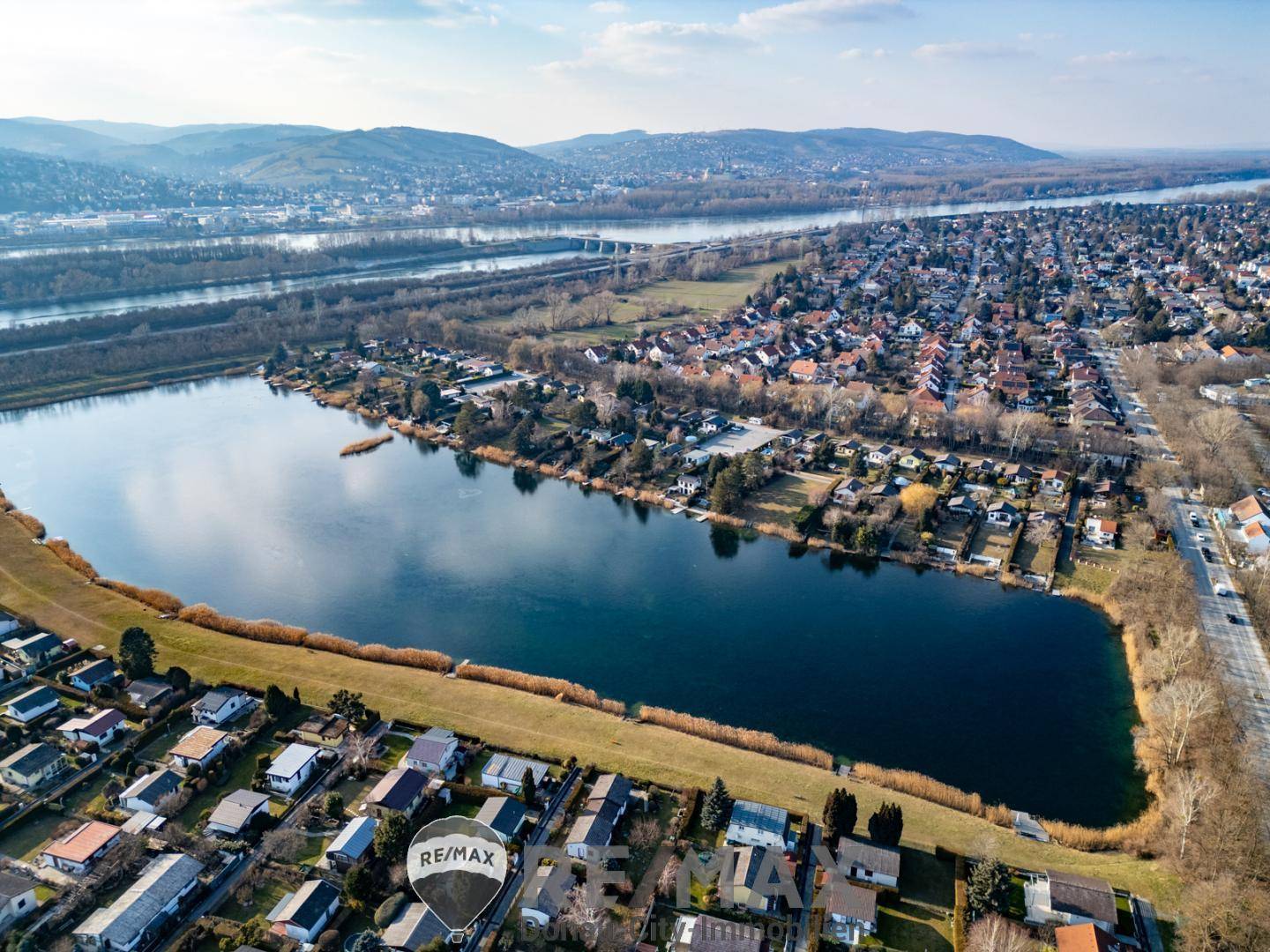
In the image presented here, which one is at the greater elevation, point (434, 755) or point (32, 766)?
point (32, 766)

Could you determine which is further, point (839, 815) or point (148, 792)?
point (148, 792)

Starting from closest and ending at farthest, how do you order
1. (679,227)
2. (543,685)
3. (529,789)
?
1. (529,789)
2. (543,685)
3. (679,227)

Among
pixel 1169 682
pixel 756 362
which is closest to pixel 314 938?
pixel 1169 682

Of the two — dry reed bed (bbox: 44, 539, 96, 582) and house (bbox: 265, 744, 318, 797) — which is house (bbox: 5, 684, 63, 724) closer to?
house (bbox: 265, 744, 318, 797)

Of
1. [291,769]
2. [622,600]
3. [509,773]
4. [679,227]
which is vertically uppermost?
[679,227]

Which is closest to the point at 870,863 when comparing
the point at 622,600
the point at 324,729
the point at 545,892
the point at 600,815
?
the point at 600,815

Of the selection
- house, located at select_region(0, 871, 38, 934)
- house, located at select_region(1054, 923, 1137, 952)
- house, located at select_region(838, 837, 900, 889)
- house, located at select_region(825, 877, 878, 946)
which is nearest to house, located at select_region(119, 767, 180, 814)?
house, located at select_region(0, 871, 38, 934)

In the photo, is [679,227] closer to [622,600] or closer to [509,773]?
[622,600]
